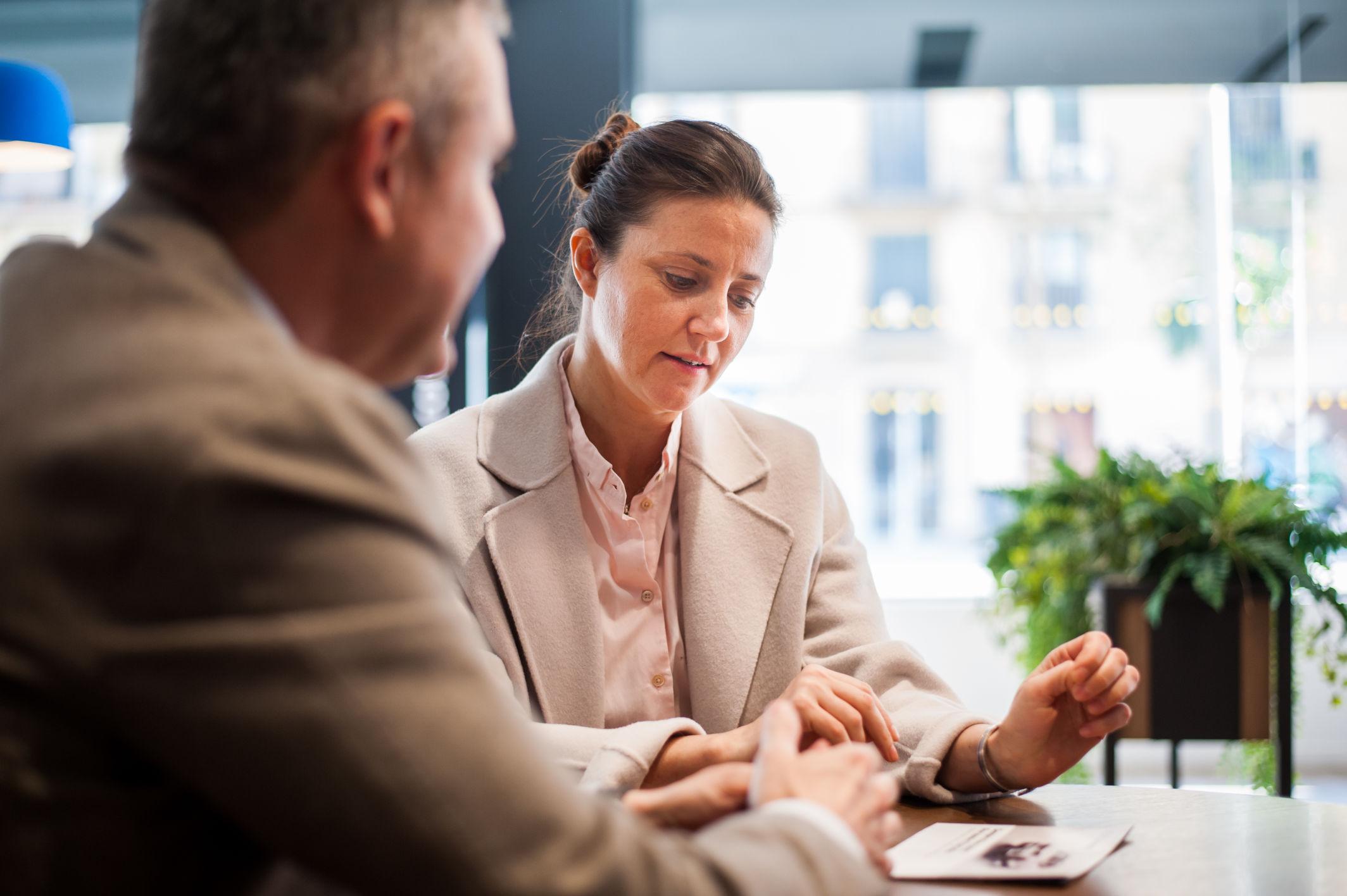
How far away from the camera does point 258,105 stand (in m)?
0.66

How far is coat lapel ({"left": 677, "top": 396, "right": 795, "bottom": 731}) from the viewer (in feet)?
5.13

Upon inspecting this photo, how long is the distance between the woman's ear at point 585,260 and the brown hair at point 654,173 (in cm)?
1

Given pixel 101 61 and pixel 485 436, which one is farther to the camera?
pixel 101 61

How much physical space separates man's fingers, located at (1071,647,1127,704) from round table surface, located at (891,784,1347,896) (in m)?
0.12

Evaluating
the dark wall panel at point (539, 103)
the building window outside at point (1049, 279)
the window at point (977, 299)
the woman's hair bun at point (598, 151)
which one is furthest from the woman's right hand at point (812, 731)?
the building window outside at point (1049, 279)

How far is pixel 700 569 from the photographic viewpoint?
1604 mm

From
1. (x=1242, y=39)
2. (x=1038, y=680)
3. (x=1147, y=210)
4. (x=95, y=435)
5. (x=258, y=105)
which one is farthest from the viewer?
(x=1147, y=210)

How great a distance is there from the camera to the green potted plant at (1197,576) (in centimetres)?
283

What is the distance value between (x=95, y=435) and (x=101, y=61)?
4.78 meters

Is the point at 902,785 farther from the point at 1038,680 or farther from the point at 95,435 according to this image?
the point at 95,435

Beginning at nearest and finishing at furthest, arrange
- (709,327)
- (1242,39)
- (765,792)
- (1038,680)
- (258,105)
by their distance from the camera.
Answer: (258,105) < (765,792) < (1038,680) < (709,327) < (1242,39)

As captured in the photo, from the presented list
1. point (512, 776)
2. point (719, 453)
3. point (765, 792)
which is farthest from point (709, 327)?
point (512, 776)

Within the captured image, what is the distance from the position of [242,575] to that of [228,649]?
4cm

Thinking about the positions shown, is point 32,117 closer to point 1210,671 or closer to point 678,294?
point 678,294
